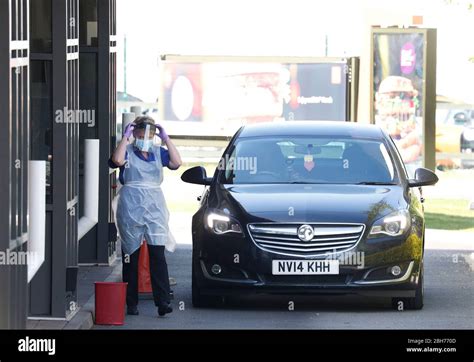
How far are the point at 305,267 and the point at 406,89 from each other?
1603 cm

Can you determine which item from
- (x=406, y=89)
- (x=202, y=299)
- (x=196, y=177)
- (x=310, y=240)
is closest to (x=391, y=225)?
(x=310, y=240)

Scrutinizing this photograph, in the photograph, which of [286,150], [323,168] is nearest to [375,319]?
[323,168]

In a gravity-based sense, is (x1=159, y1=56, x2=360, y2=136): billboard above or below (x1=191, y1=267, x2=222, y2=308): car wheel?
above

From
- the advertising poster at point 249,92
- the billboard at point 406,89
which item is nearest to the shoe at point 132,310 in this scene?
the billboard at point 406,89

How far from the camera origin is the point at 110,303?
1309 cm

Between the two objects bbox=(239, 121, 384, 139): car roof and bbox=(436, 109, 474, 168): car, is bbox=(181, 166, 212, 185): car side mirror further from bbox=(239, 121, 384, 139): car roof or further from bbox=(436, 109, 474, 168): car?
bbox=(436, 109, 474, 168): car

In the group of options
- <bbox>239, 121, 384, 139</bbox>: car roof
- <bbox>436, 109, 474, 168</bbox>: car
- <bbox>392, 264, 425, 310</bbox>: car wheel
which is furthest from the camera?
<bbox>436, 109, 474, 168</bbox>: car

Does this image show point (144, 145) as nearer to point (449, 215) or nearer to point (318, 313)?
point (318, 313)

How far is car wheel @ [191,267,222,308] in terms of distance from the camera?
14.1 meters

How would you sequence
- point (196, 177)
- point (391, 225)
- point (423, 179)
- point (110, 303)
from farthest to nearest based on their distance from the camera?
point (196, 177) → point (423, 179) → point (391, 225) → point (110, 303)

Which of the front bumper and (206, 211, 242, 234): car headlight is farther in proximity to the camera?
(206, 211, 242, 234): car headlight

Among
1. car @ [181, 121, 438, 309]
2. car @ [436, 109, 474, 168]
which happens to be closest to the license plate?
car @ [181, 121, 438, 309]

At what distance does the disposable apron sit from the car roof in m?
2.02

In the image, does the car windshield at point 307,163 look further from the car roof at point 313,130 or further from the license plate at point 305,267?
the license plate at point 305,267
